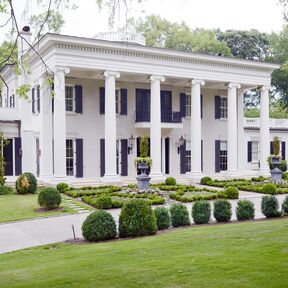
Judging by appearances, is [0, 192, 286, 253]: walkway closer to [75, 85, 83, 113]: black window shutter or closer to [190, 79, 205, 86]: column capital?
[75, 85, 83, 113]: black window shutter

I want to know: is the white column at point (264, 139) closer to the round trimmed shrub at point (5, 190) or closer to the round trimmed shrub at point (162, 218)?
the round trimmed shrub at point (5, 190)

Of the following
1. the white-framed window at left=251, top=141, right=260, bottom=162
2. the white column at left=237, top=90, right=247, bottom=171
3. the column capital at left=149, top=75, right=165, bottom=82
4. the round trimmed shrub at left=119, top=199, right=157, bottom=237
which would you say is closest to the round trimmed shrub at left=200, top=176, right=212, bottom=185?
the column capital at left=149, top=75, right=165, bottom=82

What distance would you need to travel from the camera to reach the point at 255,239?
30.1ft

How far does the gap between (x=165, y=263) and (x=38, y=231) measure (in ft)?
24.2

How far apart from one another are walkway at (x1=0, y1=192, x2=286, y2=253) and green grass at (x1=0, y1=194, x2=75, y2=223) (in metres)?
0.63

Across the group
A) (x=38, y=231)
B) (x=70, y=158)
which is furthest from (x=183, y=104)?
(x=38, y=231)

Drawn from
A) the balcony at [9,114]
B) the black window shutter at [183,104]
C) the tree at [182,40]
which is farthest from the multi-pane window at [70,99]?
the tree at [182,40]

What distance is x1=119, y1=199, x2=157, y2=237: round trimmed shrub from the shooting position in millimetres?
11711

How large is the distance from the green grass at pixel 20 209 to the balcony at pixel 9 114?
8.29m

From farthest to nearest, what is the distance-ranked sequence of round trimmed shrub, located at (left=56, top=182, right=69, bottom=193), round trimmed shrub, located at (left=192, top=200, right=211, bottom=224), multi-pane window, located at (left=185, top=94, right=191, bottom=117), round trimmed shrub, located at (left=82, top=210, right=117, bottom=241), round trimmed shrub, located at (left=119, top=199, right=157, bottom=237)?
multi-pane window, located at (left=185, top=94, right=191, bottom=117) → round trimmed shrub, located at (left=56, top=182, right=69, bottom=193) → round trimmed shrub, located at (left=192, top=200, right=211, bottom=224) → round trimmed shrub, located at (left=119, top=199, right=157, bottom=237) → round trimmed shrub, located at (left=82, top=210, right=117, bottom=241)

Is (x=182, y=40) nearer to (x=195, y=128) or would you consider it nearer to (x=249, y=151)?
(x=249, y=151)

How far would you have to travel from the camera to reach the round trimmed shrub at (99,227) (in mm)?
11398

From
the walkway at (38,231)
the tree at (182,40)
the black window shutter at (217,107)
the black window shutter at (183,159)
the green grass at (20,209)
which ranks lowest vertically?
the walkway at (38,231)

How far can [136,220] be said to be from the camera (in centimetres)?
1174
